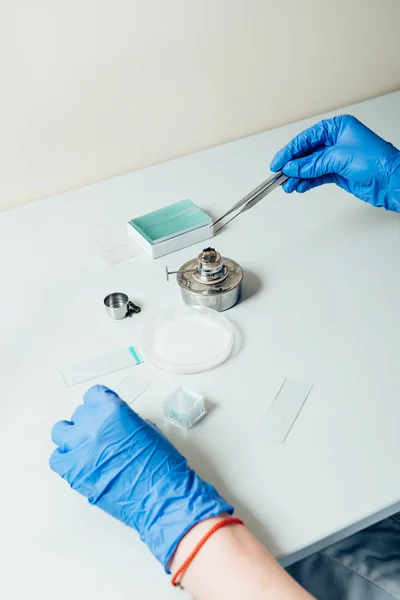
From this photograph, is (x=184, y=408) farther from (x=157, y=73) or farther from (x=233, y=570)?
(x=157, y=73)

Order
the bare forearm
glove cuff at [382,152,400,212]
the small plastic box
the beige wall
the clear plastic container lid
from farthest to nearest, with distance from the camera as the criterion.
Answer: the beige wall
glove cuff at [382,152,400,212]
the clear plastic container lid
the small plastic box
the bare forearm

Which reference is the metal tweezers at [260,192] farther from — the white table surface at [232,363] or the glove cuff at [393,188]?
the glove cuff at [393,188]

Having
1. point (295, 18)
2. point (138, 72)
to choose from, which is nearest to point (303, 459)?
point (138, 72)

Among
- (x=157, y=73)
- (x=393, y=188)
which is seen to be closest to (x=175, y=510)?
(x=393, y=188)

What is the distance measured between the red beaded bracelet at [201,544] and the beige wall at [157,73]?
1198 mm

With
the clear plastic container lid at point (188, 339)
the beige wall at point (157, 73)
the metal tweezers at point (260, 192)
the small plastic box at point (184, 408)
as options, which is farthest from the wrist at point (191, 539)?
the beige wall at point (157, 73)

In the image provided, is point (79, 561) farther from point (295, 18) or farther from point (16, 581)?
point (295, 18)

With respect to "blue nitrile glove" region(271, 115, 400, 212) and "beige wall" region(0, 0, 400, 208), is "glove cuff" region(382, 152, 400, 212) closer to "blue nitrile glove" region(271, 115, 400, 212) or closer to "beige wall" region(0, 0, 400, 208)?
"blue nitrile glove" region(271, 115, 400, 212)

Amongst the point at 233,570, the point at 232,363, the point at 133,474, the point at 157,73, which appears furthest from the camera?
the point at 157,73

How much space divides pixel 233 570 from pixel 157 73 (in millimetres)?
1403

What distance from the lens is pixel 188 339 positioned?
1287 millimetres

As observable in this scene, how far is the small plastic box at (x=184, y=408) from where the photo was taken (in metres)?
1.08

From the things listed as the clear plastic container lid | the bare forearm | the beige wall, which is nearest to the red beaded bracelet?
the bare forearm

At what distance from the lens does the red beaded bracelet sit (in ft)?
2.85
